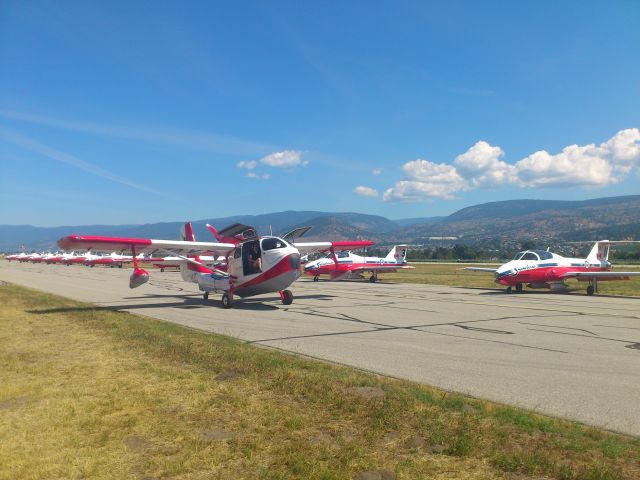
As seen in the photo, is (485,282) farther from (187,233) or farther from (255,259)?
(255,259)

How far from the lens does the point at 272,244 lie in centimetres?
1855

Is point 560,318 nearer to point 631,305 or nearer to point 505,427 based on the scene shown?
point 631,305

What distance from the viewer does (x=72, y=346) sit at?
32.6ft

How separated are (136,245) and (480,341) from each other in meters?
13.7

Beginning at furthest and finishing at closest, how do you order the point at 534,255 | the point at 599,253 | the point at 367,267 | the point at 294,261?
1. the point at 367,267
2. the point at 599,253
3. the point at 534,255
4. the point at 294,261

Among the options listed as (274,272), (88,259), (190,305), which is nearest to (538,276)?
(274,272)

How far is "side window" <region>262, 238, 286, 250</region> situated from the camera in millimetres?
18484

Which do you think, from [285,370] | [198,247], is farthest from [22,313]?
[285,370]

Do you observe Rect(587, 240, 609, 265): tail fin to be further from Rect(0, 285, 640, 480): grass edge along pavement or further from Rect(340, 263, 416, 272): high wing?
Rect(0, 285, 640, 480): grass edge along pavement

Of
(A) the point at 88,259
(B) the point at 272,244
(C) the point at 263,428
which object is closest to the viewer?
(C) the point at 263,428

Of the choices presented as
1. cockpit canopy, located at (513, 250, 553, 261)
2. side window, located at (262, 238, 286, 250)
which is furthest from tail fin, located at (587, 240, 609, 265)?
side window, located at (262, 238, 286, 250)

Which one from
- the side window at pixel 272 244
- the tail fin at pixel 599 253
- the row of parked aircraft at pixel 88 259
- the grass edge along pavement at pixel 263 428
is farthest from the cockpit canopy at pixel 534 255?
the row of parked aircraft at pixel 88 259

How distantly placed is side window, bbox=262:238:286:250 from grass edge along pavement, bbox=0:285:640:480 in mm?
10190

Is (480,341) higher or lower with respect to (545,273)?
lower
